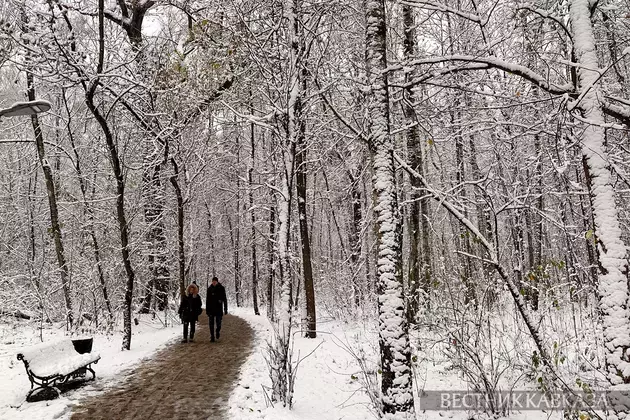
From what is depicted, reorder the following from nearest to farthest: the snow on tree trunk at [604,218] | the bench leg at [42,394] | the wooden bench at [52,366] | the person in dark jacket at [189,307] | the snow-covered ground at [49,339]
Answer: the snow on tree trunk at [604,218], the snow-covered ground at [49,339], the bench leg at [42,394], the wooden bench at [52,366], the person in dark jacket at [189,307]

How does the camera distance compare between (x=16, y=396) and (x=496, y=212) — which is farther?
(x=16, y=396)

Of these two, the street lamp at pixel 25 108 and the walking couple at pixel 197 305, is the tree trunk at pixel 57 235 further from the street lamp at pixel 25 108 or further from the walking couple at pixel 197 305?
the street lamp at pixel 25 108

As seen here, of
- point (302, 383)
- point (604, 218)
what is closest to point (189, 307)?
point (302, 383)

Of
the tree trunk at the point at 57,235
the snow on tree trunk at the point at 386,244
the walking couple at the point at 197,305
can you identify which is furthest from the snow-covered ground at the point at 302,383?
the tree trunk at the point at 57,235

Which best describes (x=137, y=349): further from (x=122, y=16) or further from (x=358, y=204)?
(x=122, y=16)

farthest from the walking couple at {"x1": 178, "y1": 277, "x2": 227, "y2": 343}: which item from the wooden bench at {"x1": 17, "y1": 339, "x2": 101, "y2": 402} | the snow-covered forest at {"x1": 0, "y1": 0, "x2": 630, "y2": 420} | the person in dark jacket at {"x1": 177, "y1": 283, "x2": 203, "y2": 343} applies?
the wooden bench at {"x1": 17, "y1": 339, "x2": 101, "y2": 402}

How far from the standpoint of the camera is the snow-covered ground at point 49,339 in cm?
665

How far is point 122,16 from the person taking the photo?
17.2 meters

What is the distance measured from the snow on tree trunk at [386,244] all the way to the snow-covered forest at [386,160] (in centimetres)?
3

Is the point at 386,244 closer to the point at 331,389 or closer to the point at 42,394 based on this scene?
the point at 331,389

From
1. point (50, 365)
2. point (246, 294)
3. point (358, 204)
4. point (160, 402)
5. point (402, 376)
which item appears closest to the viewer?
point (402, 376)

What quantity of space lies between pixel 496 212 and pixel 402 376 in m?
2.64

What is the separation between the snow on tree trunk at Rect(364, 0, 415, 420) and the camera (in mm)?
5609

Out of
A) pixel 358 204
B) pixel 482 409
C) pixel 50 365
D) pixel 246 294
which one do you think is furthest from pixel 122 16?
pixel 246 294
